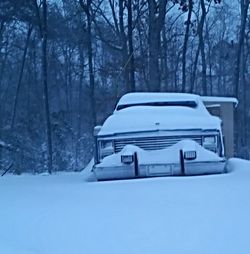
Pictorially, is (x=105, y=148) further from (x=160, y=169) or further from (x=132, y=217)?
(x=132, y=217)

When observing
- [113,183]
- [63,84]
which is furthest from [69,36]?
[113,183]

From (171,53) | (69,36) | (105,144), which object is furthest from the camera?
(171,53)

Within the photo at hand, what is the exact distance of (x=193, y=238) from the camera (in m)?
4.20

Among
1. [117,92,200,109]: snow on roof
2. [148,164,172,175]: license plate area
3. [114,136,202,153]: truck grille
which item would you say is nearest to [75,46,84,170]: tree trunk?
[117,92,200,109]: snow on roof

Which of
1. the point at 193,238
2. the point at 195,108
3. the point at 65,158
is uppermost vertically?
the point at 195,108

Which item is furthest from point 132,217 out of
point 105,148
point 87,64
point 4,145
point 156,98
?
point 87,64

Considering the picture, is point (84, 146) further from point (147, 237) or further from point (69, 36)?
point (147, 237)

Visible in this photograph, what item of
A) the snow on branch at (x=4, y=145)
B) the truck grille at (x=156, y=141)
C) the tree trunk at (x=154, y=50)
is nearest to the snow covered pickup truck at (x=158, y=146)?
the truck grille at (x=156, y=141)

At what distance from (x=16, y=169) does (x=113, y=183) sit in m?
14.0

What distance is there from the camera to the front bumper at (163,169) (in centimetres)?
737

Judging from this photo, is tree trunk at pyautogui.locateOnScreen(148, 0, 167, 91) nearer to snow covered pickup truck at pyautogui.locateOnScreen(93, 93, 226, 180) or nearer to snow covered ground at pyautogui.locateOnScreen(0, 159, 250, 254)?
snow covered pickup truck at pyautogui.locateOnScreen(93, 93, 226, 180)

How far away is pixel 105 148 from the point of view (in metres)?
7.98

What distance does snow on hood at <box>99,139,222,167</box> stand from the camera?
743 cm

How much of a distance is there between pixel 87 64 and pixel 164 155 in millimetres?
22482
